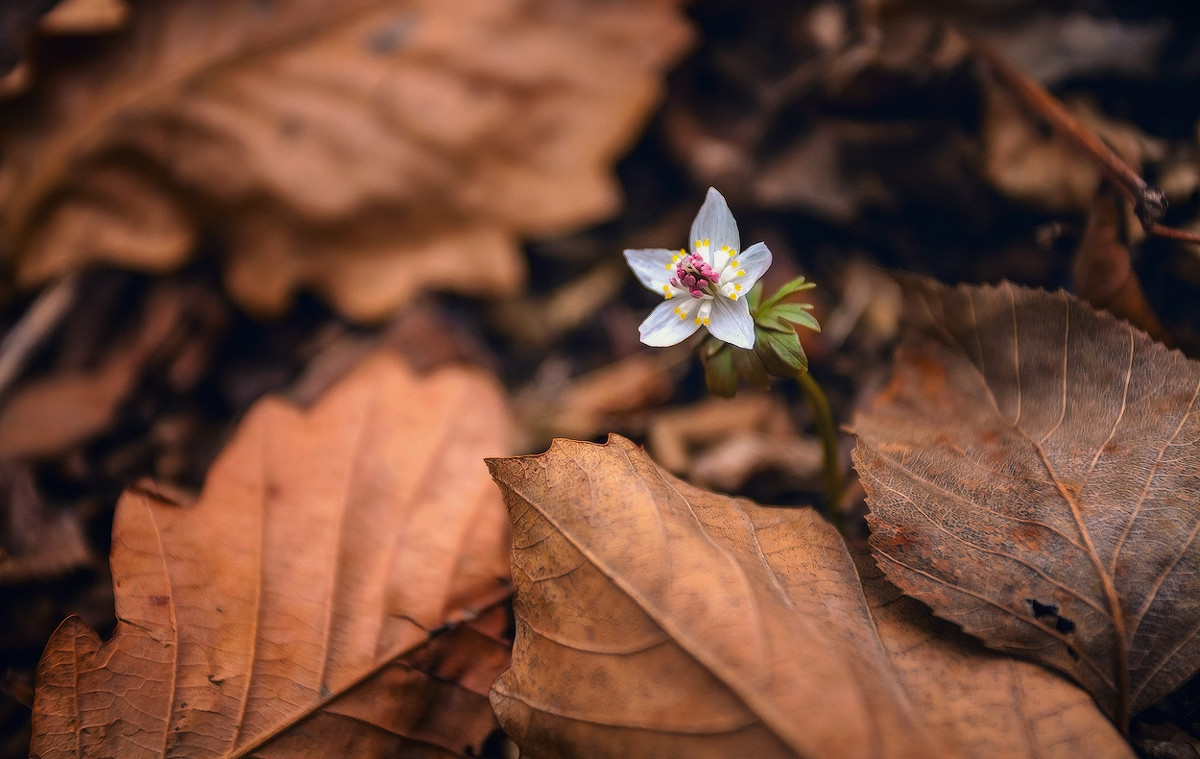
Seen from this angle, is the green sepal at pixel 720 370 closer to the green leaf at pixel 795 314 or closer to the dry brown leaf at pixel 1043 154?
the green leaf at pixel 795 314

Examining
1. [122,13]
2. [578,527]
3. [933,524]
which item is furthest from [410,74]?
[933,524]

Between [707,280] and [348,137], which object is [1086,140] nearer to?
[707,280]

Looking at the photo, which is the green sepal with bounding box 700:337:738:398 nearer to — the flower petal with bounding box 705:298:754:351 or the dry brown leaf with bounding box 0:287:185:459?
the flower petal with bounding box 705:298:754:351

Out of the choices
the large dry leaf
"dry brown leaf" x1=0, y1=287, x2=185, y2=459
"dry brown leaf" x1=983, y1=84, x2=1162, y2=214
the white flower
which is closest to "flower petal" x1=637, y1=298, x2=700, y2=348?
the white flower

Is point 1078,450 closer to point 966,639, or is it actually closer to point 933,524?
point 933,524

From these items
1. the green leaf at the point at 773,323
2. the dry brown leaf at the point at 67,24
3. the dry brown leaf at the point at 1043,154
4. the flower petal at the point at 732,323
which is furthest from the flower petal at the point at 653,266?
the dry brown leaf at the point at 67,24
